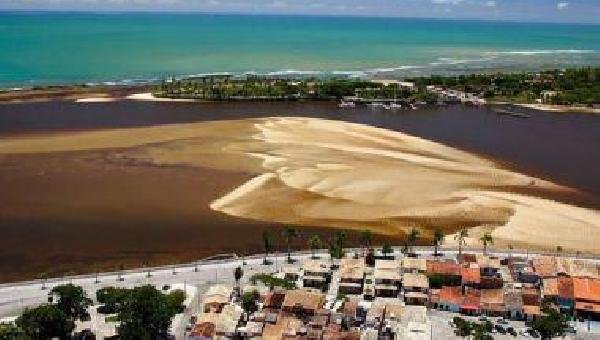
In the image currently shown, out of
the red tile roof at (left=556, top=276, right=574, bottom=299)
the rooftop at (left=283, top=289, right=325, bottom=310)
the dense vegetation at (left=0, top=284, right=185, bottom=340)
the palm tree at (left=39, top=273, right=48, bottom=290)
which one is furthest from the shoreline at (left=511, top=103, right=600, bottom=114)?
the dense vegetation at (left=0, top=284, right=185, bottom=340)

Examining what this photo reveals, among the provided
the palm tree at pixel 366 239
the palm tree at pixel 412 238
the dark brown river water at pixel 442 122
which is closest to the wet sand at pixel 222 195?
the palm tree at pixel 412 238

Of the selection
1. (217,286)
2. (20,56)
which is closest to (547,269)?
(217,286)

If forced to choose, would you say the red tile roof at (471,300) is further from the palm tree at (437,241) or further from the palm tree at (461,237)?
the palm tree at (437,241)

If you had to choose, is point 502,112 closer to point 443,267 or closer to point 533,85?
point 533,85

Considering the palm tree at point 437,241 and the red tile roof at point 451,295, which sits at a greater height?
the palm tree at point 437,241

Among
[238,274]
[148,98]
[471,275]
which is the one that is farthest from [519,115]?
[238,274]

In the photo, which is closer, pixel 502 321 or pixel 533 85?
pixel 502 321

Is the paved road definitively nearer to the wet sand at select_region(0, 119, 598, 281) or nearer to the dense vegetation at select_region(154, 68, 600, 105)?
the wet sand at select_region(0, 119, 598, 281)
